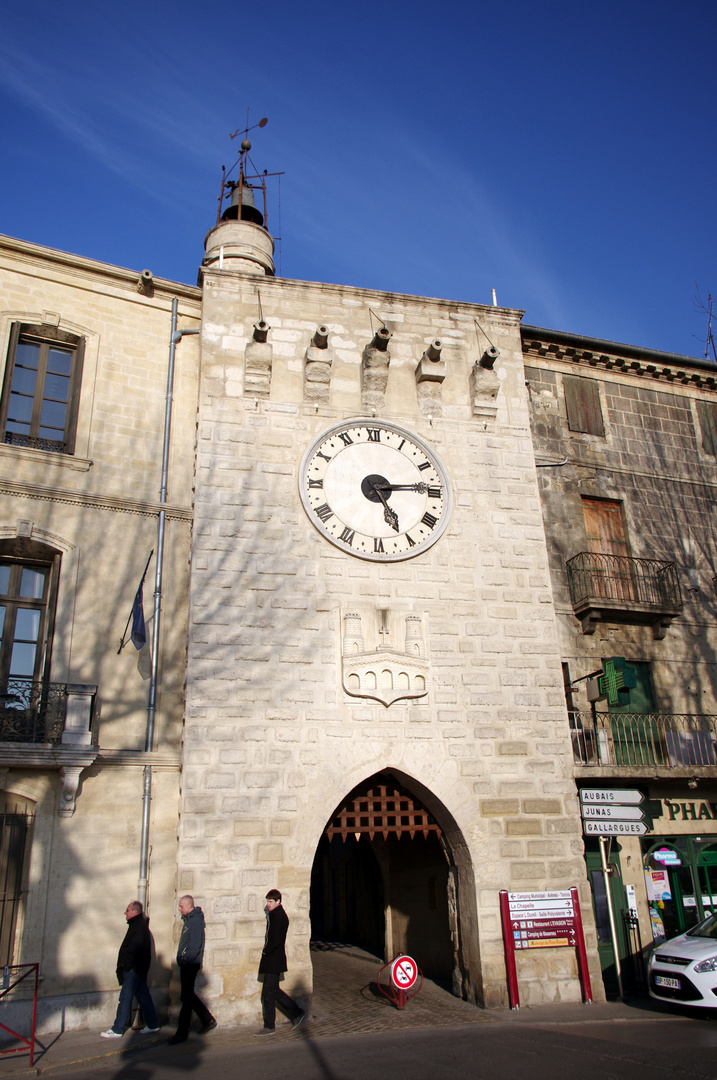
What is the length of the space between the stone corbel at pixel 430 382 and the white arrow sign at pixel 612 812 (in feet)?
19.9

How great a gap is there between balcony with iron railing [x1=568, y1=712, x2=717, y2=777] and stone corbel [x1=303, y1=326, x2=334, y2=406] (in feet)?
20.2

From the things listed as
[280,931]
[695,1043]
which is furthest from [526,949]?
[280,931]

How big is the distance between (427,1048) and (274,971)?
1.75 m

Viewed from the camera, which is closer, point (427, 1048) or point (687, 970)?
point (427, 1048)

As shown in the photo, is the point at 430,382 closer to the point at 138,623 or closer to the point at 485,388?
the point at 485,388

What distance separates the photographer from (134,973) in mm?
8289

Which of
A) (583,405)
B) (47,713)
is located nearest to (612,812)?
(47,713)

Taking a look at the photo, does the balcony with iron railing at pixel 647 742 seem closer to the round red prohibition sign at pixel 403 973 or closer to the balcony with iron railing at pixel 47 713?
the round red prohibition sign at pixel 403 973

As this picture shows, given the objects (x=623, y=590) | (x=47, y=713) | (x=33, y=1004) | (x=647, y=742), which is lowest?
(x=33, y=1004)

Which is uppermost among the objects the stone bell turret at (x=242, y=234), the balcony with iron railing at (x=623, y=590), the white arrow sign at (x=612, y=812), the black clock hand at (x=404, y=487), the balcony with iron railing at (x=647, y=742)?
the stone bell turret at (x=242, y=234)

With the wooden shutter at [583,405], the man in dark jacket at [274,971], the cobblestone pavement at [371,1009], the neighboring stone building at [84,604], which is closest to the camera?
the man in dark jacket at [274,971]

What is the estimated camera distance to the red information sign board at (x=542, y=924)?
9867 millimetres

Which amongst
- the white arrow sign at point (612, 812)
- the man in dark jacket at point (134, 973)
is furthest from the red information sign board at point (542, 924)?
the man in dark jacket at point (134, 973)

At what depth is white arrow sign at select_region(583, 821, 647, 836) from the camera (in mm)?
10477
